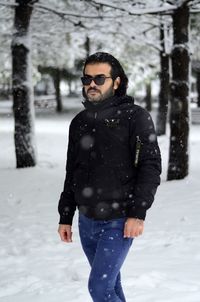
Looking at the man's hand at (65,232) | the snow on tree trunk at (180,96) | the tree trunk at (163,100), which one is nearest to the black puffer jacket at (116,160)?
the man's hand at (65,232)

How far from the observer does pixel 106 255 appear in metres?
3.21

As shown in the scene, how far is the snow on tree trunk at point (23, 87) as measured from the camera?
40.9ft

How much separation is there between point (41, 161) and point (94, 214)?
1067 centimetres

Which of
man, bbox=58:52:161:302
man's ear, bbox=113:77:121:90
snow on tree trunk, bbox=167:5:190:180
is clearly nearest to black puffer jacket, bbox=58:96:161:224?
man, bbox=58:52:161:302

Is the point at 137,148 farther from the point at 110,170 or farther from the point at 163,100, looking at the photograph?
the point at 163,100

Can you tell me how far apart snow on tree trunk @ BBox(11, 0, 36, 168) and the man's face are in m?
9.44

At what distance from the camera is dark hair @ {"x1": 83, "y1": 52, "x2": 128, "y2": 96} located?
132 inches

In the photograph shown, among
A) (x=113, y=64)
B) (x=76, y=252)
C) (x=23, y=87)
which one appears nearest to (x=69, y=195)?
(x=113, y=64)

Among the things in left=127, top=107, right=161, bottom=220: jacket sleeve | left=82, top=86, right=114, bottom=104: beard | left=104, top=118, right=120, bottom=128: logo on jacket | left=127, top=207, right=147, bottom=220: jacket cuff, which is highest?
left=82, top=86, right=114, bottom=104: beard

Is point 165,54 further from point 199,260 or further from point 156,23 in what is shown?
point 199,260

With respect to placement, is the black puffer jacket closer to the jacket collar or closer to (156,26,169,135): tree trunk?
the jacket collar

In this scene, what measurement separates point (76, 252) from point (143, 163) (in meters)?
3.34

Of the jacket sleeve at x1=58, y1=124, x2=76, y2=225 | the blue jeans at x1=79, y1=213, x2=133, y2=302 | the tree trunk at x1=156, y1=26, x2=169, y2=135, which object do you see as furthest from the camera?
the tree trunk at x1=156, y1=26, x2=169, y2=135

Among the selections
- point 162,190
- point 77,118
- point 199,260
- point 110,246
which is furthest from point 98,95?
point 162,190
